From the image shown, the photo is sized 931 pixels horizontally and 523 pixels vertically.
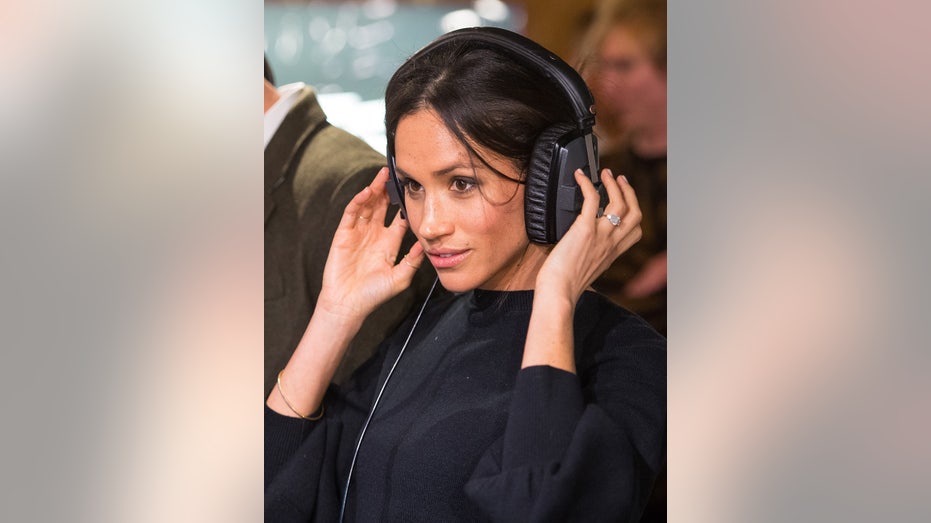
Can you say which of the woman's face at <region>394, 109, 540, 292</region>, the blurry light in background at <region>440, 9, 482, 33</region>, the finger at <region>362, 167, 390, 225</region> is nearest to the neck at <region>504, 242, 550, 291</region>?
the woman's face at <region>394, 109, 540, 292</region>

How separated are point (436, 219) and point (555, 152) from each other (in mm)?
292

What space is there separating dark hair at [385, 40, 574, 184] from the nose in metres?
0.14

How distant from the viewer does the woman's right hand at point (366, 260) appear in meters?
2.35

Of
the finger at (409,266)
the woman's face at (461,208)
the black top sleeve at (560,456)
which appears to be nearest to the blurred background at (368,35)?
the woman's face at (461,208)

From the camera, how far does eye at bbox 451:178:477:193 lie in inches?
88.4

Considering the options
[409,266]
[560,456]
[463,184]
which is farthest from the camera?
[409,266]

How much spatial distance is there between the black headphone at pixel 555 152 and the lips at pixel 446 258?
157mm

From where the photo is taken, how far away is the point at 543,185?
2.21m

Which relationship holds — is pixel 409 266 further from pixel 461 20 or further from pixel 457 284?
pixel 461 20

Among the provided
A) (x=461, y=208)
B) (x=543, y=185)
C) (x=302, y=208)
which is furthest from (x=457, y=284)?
A: (x=302, y=208)
